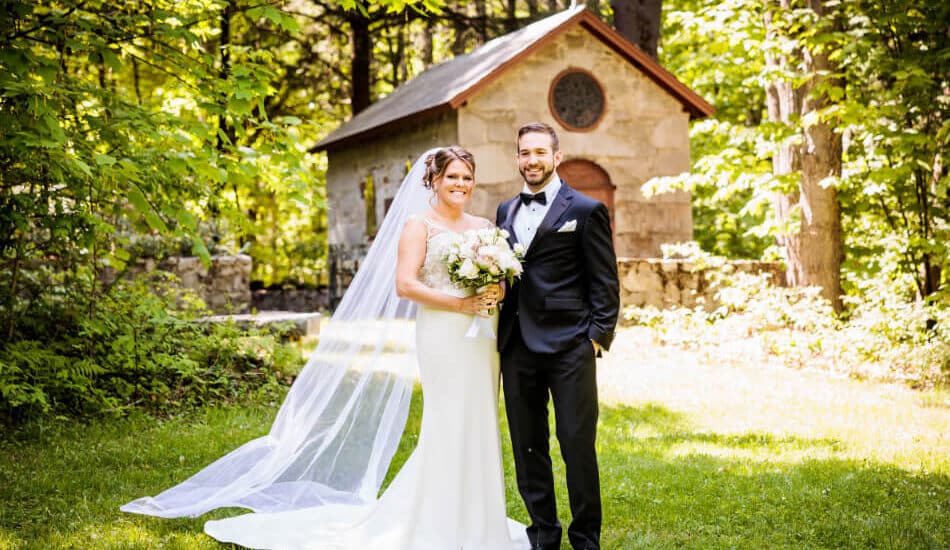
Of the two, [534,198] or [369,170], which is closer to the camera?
[534,198]

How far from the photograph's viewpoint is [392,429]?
504cm

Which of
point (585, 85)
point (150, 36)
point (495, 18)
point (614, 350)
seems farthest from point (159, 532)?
point (495, 18)

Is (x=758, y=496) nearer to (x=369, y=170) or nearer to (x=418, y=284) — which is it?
(x=418, y=284)

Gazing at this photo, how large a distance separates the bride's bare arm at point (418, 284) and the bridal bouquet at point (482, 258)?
0.12 m

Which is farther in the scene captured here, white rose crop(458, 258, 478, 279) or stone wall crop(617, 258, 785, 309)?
stone wall crop(617, 258, 785, 309)

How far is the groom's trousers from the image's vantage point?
13.8ft

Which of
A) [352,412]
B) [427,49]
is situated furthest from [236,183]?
[427,49]

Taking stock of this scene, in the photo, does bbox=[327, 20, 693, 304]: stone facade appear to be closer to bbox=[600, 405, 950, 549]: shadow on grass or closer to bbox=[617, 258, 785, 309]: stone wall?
bbox=[617, 258, 785, 309]: stone wall

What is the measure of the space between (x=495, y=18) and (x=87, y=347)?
15.9m

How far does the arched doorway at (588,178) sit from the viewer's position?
1502 cm

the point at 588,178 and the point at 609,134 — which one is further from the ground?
the point at 609,134

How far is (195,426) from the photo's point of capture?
7289 millimetres

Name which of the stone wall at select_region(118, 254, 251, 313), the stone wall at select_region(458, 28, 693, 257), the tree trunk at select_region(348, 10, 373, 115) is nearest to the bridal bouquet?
the stone wall at select_region(118, 254, 251, 313)

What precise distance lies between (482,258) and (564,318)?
1.83 feet
